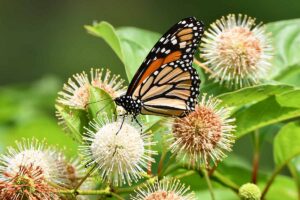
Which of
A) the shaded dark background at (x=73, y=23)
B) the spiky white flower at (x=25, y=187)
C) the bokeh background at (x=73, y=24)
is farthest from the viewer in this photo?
the shaded dark background at (x=73, y=23)

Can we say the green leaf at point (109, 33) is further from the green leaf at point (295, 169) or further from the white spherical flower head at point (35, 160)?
the green leaf at point (295, 169)

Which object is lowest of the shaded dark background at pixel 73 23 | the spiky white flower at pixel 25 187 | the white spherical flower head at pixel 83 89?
the spiky white flower at pixel 25 187

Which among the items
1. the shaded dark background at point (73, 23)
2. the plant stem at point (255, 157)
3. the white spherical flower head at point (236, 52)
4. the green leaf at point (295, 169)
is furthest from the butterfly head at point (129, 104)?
the shaded dark background at point (73, 23)

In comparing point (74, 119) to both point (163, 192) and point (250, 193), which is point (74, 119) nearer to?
point (163, 192)

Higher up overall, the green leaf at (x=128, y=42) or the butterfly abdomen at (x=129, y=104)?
the green leaf at (x=128, y=42)

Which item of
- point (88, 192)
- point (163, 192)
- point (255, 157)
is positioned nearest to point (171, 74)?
point (255, 157)

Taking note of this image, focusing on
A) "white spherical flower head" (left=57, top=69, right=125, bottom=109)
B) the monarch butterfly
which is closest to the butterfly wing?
the monarch butterfly

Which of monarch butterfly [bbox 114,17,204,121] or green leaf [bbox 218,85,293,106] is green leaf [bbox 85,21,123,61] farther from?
green leaf [bbox 218,85,293,106]
